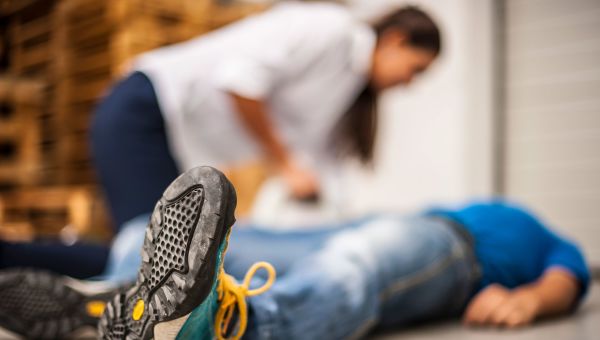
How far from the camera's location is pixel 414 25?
1.48 m

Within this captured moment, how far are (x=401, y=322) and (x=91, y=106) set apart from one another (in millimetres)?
1321

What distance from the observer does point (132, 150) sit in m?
1.31

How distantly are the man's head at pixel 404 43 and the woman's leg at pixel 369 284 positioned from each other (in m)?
0.52

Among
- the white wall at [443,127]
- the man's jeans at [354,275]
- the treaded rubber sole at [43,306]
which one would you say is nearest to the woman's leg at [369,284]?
the man's jeans at [354,275]

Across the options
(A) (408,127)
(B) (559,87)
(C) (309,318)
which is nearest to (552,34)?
(B) (559,87)

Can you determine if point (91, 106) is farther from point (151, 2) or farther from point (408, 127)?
Answer: point (408, 127)

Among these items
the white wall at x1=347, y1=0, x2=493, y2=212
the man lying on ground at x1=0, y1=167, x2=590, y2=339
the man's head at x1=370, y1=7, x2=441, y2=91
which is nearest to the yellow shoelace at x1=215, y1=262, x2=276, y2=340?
the man lying on ground at x1=0, y1=167, x2=590, y2=339

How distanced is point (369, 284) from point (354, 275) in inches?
1.5

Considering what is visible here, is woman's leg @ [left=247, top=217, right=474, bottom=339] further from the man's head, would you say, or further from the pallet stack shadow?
the pallet stack shadow

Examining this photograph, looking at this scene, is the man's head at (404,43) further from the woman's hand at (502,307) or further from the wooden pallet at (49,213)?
the wooden pallet at (49,213)

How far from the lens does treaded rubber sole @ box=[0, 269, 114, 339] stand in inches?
32.6

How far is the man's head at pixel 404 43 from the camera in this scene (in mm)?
1487

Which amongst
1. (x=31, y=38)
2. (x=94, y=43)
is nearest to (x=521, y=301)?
(x=31, y=38)

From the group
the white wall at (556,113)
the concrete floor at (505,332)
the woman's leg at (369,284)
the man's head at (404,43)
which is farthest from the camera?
the white wall at (556,113)
